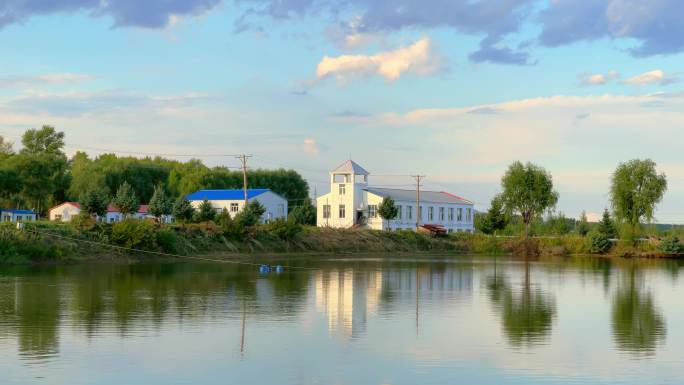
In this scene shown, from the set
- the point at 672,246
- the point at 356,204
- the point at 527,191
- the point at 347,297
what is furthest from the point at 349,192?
the point at 347,297

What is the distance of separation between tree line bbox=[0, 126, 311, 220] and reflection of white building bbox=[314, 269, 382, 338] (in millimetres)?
26774

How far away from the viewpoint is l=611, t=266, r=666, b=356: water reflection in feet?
69.0

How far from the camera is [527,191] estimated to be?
9188 cm

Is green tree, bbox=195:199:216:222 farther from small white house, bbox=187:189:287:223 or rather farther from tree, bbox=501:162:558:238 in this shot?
tree, bbox=501:162:558:238

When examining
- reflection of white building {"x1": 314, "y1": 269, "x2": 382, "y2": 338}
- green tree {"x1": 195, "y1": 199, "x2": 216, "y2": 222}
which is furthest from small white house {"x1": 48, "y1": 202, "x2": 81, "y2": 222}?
reflection of white building {"x1": 314, "y1": 269, "x2": 382, "y2": 338}

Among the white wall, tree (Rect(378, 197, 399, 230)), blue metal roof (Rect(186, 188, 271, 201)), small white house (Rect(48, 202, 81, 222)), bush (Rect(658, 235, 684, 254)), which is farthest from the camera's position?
blue metal roof (Rect(186, 188, 271, 201))

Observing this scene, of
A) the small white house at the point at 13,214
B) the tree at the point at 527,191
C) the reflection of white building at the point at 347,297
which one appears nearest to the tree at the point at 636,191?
the tree at the point at 527,191

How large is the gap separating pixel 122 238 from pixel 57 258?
241 inches

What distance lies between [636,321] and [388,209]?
6528 cm

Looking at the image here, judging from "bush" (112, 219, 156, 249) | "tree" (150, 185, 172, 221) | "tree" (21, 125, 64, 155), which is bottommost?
"bush" (112, 219, 156, 249)

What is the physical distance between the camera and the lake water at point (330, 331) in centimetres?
1664

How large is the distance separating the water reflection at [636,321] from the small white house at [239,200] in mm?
56802

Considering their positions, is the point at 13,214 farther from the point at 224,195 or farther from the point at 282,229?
the point at 224,195

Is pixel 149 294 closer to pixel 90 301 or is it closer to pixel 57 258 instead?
pixel 90 301
